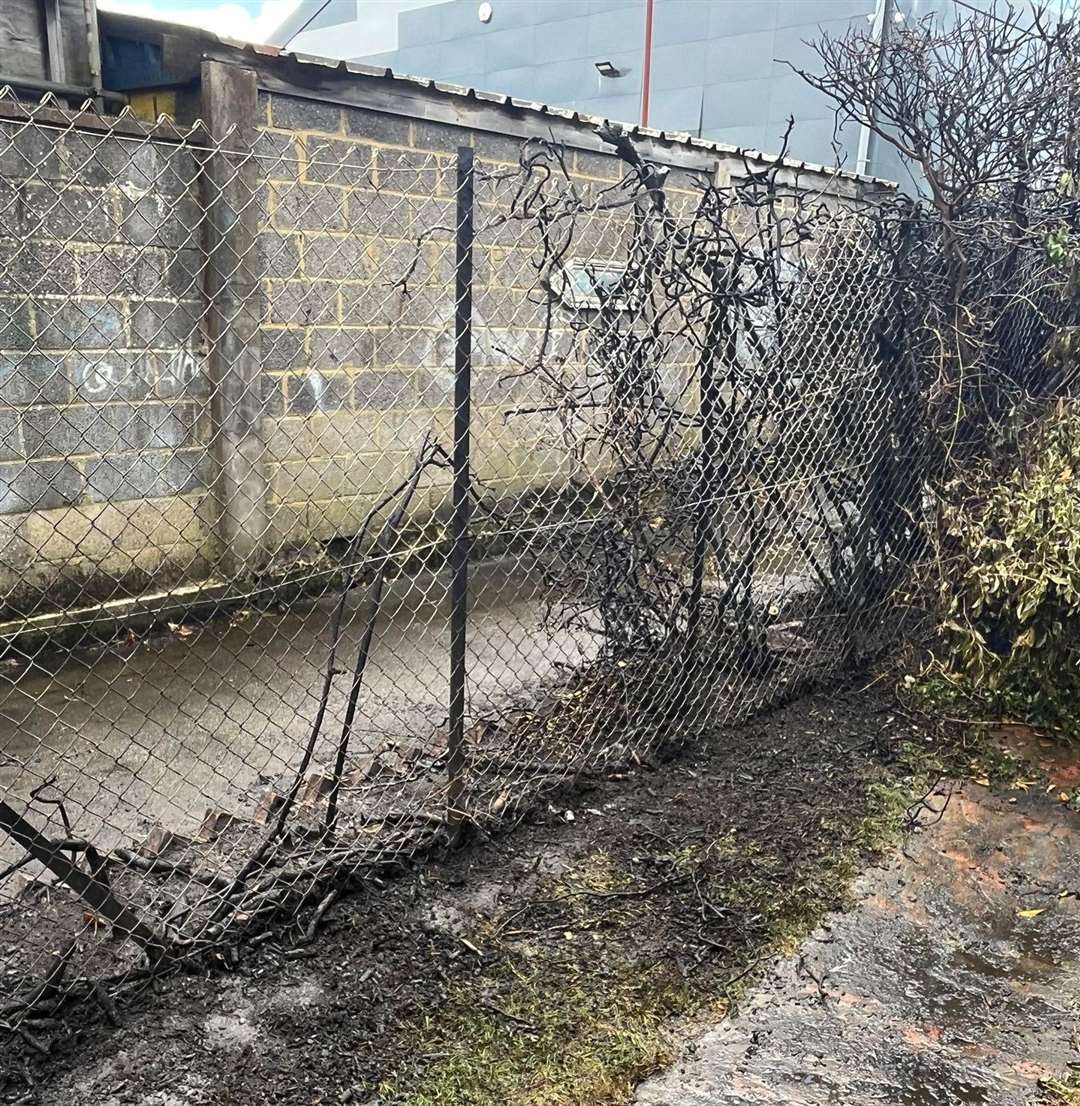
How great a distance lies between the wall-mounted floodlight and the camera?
12.3 metres

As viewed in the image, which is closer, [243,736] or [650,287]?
[650,287]

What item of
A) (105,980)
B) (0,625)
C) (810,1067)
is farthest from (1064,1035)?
(0,625)

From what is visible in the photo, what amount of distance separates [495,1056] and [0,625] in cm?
333

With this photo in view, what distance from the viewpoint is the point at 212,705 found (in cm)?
418

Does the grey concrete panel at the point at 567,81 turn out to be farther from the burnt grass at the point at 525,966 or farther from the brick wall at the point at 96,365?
the burnt grass at the point at 525,966

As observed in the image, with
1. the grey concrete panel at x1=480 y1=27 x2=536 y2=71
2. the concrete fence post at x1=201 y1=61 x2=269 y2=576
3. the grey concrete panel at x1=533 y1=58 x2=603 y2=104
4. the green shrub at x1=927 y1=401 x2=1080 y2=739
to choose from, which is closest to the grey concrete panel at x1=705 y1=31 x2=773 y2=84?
the grey concrete panel at x1=533 y1=58 x2=603 y2=104

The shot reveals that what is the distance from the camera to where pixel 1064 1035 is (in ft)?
7.98

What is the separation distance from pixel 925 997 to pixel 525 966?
3.43ft

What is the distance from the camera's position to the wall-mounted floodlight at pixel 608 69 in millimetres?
12261

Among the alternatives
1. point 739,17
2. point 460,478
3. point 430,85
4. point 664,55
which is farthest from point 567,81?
point 460,478

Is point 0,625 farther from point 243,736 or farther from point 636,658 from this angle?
point 636,658

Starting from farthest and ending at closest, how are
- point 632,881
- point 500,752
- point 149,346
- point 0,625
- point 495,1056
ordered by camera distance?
1. point 149,346
2. point 0,625
3. point 500,752
4. point 632,881
5. point 495,1056

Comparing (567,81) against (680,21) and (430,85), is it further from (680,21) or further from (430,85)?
(430,85)

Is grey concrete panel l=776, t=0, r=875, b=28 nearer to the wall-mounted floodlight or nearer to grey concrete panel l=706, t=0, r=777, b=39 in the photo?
grey concrete panel l=706, t=0, r=777, b=39
